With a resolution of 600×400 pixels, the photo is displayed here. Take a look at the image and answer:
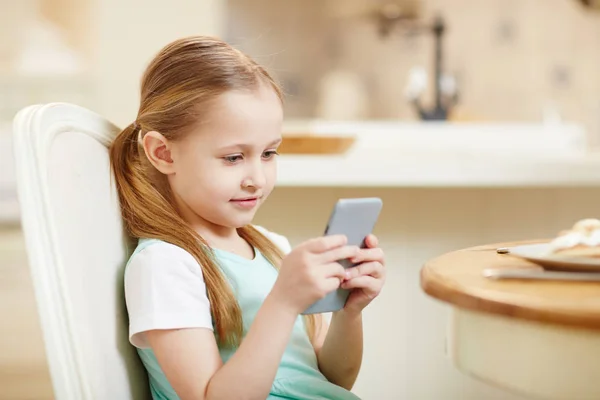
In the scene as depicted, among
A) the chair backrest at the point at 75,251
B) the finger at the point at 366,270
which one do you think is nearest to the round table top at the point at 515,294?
the finger at the point at 366,270

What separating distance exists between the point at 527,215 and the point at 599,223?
38.4 inches

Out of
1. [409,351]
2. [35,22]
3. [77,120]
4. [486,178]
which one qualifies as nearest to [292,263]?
[77,120]

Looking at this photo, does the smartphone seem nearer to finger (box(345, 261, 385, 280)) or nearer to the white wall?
finger (box(345, 261, 385, 280))

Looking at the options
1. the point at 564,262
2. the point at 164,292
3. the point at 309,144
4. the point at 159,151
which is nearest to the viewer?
the point at 564,262

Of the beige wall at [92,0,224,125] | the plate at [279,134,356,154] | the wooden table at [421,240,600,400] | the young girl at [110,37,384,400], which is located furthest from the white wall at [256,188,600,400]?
the beige wall at [92,0,224,125]

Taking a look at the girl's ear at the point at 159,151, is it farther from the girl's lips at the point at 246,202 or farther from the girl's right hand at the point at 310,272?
the girl's right hand at the point at 310,272

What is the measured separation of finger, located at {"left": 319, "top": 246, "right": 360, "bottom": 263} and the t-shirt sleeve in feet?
0.53

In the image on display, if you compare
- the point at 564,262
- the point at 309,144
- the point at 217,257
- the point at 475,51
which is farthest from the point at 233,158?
the point at 475,51

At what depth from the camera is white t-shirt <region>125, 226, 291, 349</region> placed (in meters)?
0.91

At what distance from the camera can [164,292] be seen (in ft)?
3.04

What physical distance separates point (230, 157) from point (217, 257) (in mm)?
137

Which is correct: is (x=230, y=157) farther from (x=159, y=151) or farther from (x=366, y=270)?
(x=366, y=270)

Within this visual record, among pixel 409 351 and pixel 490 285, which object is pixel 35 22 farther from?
pixel 490 285

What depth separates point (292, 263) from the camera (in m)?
0.88
